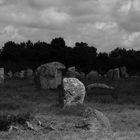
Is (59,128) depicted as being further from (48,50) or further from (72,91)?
(48,50)

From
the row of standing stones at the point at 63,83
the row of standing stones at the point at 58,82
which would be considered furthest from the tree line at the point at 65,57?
the row of standing stones at the point at 58,82

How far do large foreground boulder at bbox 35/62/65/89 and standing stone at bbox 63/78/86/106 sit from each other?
12.7 metres

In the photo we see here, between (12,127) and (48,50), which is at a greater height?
(48,50)

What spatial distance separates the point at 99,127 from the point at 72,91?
884 centimetres

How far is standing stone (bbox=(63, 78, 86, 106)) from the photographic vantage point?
21.3 meters

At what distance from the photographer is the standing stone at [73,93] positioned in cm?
2128

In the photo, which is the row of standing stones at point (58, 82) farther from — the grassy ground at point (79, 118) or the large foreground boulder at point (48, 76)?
the grassy ground at point (79, 118)

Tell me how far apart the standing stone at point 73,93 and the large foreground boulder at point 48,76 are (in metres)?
12.7

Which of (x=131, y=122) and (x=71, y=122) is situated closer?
(x=71, y=122)

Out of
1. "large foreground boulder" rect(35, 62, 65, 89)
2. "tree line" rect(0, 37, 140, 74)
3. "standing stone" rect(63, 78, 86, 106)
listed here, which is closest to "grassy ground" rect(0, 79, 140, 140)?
"standing stone" rect(63, 78, 86, 106)

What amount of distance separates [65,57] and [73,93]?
194 ft

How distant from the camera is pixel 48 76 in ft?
117

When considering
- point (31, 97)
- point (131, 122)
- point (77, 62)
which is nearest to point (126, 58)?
point (77, 62)

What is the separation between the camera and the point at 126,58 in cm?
8312
